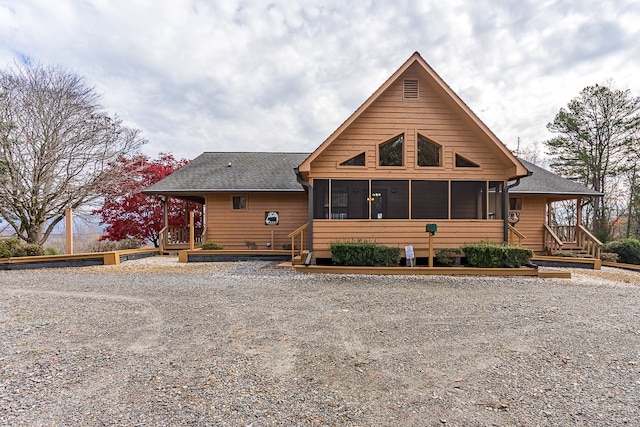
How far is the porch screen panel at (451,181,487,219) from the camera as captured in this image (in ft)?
33.0

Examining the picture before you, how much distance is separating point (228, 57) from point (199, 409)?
1194cm

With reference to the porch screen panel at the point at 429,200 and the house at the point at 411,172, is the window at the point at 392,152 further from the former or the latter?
the porch screen panel at the point at 429,200

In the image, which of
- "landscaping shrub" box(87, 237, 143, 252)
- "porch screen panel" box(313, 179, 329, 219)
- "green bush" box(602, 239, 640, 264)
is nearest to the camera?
"porch screen panel" box(313, 179, 329, 219)

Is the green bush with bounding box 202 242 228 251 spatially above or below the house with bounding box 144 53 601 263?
below

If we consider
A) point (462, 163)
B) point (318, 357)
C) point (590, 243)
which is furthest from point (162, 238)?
point (590, 243)

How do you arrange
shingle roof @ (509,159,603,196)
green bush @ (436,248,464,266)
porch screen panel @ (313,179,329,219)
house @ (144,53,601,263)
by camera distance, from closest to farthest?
green bush @ (436,248,464,266) → house @ (144,53,601,263) → porch screen panel @ (313,179,329,219) → shingle roof @ (509,159,603,196)

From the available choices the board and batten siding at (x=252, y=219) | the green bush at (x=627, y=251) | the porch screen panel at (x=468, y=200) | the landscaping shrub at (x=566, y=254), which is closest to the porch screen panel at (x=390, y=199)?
the porch screen panel at (x=468, y=200)

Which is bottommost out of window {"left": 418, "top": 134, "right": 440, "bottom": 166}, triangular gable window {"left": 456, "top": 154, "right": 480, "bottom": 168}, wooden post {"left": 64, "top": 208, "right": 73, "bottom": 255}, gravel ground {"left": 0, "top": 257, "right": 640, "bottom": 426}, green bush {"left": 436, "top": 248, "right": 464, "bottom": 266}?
gravel ground {"left": 0, "top": 257, "right": 640, "bottom": 426}

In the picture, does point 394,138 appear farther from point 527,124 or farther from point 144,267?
point 527,124

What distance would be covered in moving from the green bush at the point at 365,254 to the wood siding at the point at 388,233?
591 millimetres

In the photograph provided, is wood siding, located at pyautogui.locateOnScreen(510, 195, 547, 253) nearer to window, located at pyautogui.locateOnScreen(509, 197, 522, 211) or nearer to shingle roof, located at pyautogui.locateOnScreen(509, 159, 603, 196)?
window, located at pyautogui.locateOnScreen(509, 197, 522, 211)

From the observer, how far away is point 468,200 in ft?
33.6

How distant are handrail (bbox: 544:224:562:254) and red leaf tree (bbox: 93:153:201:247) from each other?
53.1 feet

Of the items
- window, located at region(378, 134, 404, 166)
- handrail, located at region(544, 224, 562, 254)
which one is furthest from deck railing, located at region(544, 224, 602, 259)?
window, located at region(378, 134, 404, 166)
